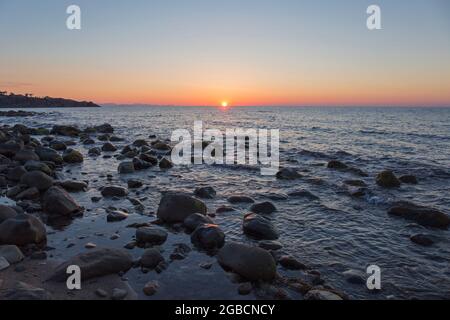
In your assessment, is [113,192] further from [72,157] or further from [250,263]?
[72,157]

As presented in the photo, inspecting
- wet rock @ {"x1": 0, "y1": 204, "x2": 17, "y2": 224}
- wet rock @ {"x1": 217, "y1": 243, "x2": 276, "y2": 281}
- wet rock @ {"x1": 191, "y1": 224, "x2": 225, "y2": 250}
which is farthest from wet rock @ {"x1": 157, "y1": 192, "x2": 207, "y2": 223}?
wet rock @ {"x1": 0, "y1": 204, "x2": 17, "y2": 224}

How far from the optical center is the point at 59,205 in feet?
30.2

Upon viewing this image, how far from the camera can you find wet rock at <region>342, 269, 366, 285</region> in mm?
6199

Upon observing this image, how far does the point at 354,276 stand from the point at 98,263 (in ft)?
15.9

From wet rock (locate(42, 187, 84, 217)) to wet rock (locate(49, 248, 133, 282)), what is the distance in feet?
11.4

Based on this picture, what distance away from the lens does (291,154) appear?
23266 millimetres

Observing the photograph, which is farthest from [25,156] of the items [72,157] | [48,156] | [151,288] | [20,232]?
[151,288]

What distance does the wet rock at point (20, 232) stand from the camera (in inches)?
277

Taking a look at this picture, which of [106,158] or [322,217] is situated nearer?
[322,217]

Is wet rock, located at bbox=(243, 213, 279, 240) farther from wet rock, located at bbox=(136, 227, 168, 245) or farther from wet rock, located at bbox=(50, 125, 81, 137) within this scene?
wet rock, located at bbox=(50, 125, 81, 137)

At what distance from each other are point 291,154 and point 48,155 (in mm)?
15208
